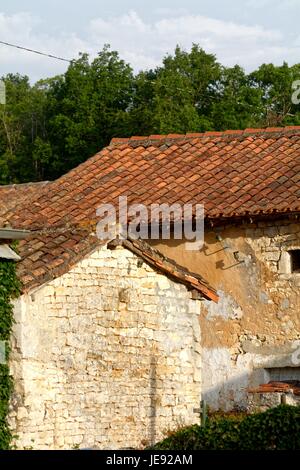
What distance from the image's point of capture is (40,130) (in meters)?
42.5

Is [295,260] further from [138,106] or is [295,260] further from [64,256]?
[138,106]

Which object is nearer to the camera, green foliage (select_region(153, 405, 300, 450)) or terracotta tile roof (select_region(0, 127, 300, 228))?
green foliage (select_region(153, 405, 300, 450))

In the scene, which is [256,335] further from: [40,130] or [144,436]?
[40,130]

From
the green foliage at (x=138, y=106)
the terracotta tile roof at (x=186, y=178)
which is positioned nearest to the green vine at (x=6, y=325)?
the terracotta tile roof at (x=186, y=178)

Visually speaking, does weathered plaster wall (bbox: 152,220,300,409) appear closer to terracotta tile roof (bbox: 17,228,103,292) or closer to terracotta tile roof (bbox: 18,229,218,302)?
terracotta tile roof (bbox: 18,229,218,302)

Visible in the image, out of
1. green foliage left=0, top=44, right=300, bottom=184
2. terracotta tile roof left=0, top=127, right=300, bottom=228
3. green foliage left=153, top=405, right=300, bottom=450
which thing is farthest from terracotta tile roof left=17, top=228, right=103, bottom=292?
green foliage left=0, top=44, right=300, bottom=184

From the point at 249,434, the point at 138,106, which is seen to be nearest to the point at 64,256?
the point at 249,434

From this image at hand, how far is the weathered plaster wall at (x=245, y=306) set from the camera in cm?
2106

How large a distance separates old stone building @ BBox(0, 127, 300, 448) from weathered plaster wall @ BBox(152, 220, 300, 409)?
0.02 meters

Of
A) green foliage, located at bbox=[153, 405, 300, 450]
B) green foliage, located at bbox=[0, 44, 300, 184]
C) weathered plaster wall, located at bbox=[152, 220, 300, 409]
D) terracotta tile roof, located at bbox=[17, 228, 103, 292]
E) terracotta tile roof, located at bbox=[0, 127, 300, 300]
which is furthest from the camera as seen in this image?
green foliage, located at bbox=[0, 44, 300, 184]

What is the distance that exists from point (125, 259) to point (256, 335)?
15.9 feet

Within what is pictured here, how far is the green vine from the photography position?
15.1 m

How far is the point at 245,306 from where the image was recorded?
21.4 m

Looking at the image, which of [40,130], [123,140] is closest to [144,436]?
[123,140]
